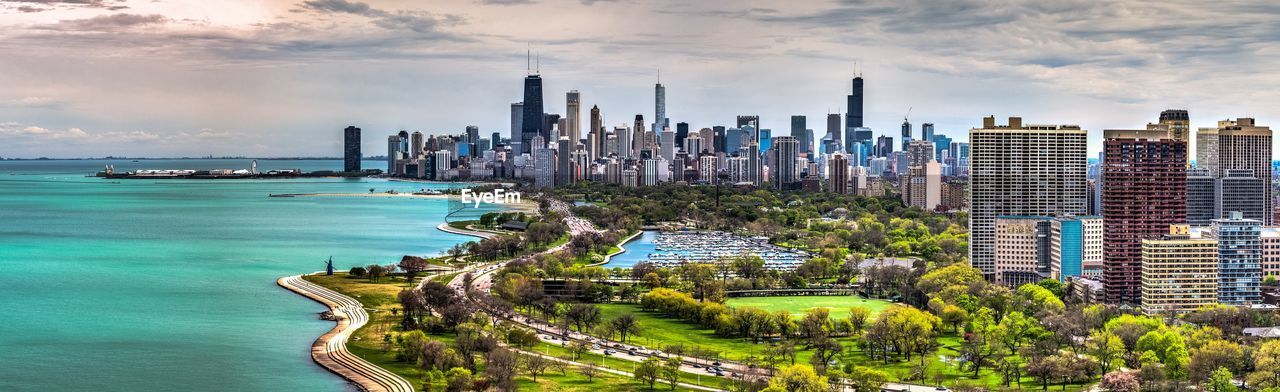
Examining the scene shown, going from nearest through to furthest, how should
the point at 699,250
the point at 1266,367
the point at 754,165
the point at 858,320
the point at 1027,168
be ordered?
the point at 1266,367 < the point at 858,320 < the point at 1027,168 < the point at 699,250 < the point at 754,165

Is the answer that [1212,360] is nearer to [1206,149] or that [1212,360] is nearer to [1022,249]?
[1022,249]

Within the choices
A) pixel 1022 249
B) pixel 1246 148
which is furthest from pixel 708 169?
pixel 1022 249

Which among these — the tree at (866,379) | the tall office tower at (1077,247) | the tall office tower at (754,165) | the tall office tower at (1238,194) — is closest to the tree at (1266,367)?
the tree at (866,379)

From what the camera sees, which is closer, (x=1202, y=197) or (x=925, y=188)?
(x=1202, y=197)

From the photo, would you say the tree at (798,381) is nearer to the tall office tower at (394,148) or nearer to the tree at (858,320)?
the tree at (858,320)

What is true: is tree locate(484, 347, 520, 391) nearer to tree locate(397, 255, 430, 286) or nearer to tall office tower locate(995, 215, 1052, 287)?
tree locate(397, 255, 430, 286)

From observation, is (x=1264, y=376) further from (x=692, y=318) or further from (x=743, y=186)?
(x=743, y=186)
